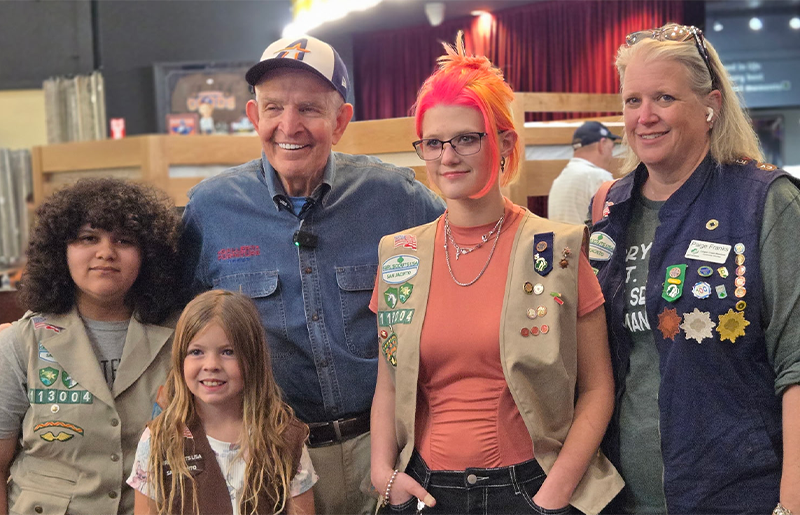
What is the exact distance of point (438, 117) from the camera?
192 centimetres

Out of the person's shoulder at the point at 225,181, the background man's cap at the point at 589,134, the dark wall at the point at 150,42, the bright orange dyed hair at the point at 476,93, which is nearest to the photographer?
the bright orange dyed hair at the point at 476,93

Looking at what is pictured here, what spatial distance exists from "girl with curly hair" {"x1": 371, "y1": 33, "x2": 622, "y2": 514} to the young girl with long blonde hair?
0.88 feet

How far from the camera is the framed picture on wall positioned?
32.0ft

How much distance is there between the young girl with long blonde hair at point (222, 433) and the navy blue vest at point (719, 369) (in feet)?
3.02

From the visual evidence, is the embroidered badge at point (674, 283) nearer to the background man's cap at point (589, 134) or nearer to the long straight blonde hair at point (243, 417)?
the long straight blonde hair at point (243, 417)

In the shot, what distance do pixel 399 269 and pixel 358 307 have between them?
1.19 feet

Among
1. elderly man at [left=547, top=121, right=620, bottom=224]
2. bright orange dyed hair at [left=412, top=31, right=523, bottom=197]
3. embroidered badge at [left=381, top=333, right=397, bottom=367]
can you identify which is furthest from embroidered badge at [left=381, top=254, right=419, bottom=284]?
elderly man at [left=547, top=121, right=620, bottom=224]

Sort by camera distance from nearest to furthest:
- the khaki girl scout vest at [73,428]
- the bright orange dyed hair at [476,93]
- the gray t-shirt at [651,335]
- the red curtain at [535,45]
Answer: the gray t-shirt at [651,335], the bright orange dyed hair at [476,93], the khaki girl scout vest at [73,428], the red curtain at [535,45]

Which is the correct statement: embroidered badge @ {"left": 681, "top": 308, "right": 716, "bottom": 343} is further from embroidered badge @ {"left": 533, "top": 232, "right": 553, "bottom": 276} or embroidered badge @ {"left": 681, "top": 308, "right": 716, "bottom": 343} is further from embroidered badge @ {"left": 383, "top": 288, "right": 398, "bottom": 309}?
embroidered badge @ {"left": 383, "top": 288, "right": 398, "bottom": 309}

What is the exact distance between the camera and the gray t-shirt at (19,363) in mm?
2199

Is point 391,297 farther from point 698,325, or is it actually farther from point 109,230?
point 109,230

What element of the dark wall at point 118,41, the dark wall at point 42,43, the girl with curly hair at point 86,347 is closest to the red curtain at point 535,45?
the dark wall at point 118,41

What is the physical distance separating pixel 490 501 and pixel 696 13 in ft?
30.7

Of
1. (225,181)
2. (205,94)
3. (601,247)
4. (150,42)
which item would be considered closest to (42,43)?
(150,42)
